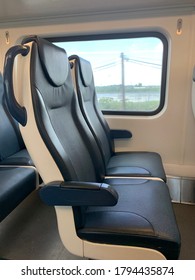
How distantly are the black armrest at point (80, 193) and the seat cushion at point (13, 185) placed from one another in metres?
0.46

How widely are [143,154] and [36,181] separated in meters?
0.92

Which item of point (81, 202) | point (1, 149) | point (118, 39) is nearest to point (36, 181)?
point (1, 149)

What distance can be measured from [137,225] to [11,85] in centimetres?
80

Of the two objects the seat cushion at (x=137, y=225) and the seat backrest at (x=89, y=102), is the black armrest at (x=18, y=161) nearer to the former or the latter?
the seat backrest at (x=89, y=102)

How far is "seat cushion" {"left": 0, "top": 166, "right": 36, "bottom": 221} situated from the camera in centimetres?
131

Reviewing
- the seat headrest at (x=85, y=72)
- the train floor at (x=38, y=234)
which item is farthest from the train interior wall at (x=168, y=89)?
the seat headrest at (x=85, y=72)

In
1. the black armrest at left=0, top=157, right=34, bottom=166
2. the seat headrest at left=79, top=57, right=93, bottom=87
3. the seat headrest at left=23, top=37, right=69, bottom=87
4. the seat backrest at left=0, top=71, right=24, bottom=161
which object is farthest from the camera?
the seat backrest at left=0, top=71, right=24, bottom=161

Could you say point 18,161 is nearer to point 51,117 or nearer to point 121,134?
point 51,117

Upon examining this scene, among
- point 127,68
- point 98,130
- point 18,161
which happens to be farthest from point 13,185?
point 127,68

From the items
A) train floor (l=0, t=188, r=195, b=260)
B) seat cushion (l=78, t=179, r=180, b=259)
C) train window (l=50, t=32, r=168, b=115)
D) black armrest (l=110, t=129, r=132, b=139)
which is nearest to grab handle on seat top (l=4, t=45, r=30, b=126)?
seat cushion (l=78, t=179, r=180, b=259)

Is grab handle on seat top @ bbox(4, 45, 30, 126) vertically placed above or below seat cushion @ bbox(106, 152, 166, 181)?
above

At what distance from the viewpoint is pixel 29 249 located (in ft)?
4.97

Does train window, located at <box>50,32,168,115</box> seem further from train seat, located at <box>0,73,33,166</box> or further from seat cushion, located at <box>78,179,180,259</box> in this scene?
seat cushion, located at <box>78,179,180,259</box>

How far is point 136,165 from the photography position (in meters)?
1.68
